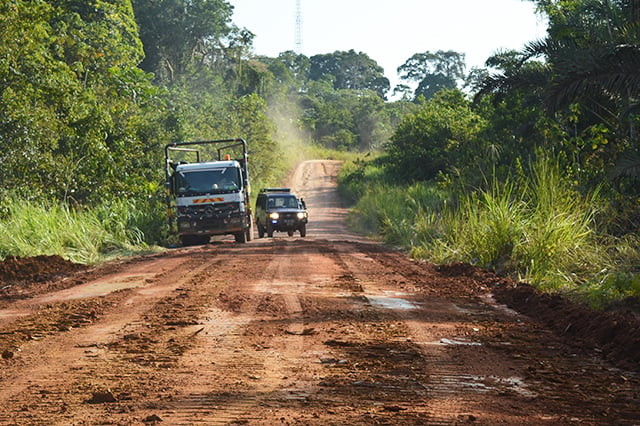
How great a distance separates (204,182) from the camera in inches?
974

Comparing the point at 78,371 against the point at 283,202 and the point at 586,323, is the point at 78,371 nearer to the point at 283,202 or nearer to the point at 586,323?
the point at 586,323

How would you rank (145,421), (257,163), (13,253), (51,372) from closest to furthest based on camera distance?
(145,421)
(51,372)
(13,253)
(257,163)

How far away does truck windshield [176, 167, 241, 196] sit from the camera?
2464cm

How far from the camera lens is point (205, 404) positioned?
188 inches

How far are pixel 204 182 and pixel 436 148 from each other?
18.3 m

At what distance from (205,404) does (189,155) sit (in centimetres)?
3508

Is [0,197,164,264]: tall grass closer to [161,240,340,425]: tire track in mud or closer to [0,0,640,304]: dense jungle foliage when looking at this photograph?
[0,0,640,304]: dense jungle foliage

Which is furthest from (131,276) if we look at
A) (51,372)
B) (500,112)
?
(500,112)

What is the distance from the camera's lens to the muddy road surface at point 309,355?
466 cm

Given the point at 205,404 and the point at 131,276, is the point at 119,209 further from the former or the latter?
the point at 205,404

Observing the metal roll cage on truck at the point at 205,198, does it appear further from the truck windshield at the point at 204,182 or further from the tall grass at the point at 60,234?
the tall grass at the point at 60,234

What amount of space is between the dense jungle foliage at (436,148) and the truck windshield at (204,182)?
1810 mm

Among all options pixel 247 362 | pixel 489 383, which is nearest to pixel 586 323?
pixel 489 383

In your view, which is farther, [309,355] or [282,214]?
[282,214]
